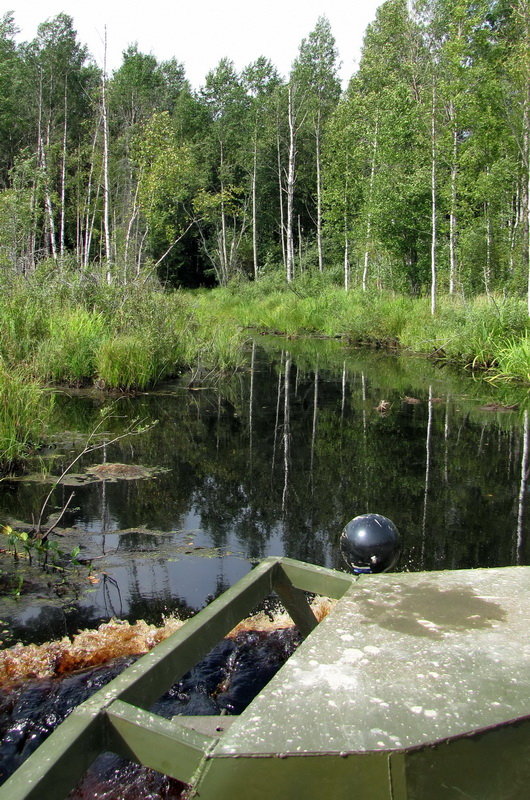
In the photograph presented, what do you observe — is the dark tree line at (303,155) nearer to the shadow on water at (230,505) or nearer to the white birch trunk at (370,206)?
the white birch trunk at (370,206)

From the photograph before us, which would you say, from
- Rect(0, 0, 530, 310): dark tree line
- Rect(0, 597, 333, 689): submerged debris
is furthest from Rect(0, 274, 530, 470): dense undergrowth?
Rect(0, 597, 333, 689): submerged debris

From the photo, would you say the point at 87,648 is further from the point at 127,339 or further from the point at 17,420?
the point at 127,339

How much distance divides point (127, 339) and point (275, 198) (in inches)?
1358

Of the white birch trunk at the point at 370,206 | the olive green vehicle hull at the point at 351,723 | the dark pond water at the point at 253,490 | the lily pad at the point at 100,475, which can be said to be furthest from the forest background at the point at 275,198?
the olive green vehicle hull at the point at 351,723

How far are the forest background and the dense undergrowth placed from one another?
52 mm

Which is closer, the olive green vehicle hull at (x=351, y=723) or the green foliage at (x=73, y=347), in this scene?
the olive green vehicle hull at (x=351, y=723)

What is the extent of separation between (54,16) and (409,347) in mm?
30395

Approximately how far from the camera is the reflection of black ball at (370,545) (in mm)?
3273

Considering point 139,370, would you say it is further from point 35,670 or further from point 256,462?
point 35,670

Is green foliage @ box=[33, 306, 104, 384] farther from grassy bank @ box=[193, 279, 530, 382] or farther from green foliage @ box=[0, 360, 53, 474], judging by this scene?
grassy bank @ box=[193, 279, 530, 382]

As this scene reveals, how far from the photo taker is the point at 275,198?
43.4 m

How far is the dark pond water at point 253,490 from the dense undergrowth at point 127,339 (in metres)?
0.60

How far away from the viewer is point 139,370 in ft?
37.2

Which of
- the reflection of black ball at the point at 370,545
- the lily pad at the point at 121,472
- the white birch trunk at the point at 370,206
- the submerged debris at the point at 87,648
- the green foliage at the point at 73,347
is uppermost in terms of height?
the white birch trunk at the point at 370,206
